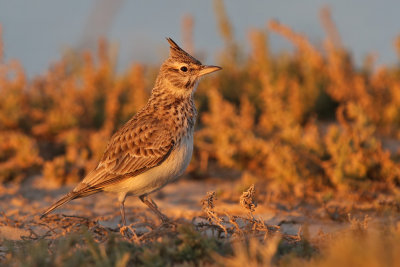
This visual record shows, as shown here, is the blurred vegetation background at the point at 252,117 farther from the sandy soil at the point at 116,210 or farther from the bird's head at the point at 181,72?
the bird's head at the point at 181,72

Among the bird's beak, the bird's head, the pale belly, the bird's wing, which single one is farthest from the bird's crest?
the pale belly

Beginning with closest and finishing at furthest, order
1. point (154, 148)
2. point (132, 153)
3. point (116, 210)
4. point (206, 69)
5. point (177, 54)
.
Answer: point (154, 148)
point (132, 153)
point (206, 69)
point (177, 54)
point (116, 210)

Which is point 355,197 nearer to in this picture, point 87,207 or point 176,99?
point 176,99

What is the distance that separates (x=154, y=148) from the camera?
5.05 metres

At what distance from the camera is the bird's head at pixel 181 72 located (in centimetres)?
562

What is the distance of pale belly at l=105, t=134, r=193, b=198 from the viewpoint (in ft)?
16.2

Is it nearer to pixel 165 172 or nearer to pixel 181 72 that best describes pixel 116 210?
pixel 165 172

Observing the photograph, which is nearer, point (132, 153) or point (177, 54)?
point (132, 153)

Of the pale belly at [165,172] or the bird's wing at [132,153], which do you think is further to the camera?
the bird's wing at [132,153]

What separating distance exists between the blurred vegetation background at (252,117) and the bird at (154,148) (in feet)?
5.89

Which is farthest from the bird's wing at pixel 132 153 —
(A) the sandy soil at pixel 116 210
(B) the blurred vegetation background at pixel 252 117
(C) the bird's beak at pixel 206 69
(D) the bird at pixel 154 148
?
(B) the blurred vegetation background at pixel 252 117

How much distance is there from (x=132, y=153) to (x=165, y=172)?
1.63 ft

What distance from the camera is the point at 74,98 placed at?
338 inches

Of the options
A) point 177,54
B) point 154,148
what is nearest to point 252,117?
point 177,54
